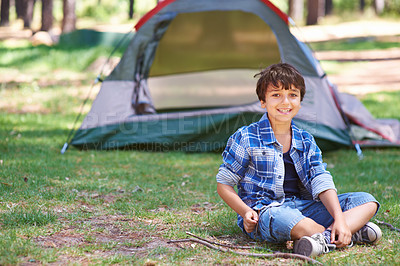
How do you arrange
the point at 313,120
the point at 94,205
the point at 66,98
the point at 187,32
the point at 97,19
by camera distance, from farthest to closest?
the point at 97,19, the point at 66,98, the point at 187,32, the point at 313,120, the point at 94,205

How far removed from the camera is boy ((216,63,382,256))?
8.43ft

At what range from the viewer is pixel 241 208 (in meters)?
2.59

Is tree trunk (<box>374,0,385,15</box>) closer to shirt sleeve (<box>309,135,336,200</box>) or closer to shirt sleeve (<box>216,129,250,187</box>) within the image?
shirt sleeve (<box>309,135,336,200</box>)

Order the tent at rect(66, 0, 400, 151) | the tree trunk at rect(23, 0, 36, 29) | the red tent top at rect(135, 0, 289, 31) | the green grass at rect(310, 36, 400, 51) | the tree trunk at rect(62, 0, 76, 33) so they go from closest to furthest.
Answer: the tent at rect(66, 0, 400, 151), the red tent top at rect(135, 0, 289, 31), the tree trunk at rect(62, 0, 76, 33), the green grass at rect(310, 36, 400, 51), the tree trunk at rect(23, 0, 36, 29)

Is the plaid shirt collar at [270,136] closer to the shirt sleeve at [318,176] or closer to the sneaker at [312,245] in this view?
the shirt sleeve at [318,176]

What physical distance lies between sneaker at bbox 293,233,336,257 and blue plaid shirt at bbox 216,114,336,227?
24cm

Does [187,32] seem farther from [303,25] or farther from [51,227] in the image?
[303,25]

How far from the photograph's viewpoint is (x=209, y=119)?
16.7ft

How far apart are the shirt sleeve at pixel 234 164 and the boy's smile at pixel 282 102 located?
0.23m

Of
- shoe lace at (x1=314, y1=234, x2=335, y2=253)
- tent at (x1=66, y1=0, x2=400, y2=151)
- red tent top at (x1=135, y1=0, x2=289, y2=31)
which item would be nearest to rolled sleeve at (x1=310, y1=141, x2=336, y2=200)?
shoe lace at (x1=314, y1=234, x2=335, y2=253)

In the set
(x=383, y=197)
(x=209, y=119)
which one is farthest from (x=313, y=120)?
(x=383, y=197)

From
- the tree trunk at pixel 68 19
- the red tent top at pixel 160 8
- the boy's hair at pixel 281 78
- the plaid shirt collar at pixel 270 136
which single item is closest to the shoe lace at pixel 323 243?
the plaid shirt collar at pixel 270 136

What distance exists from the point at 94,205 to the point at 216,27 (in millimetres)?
4365

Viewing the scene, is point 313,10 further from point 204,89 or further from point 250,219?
point 250,219
